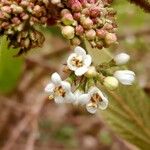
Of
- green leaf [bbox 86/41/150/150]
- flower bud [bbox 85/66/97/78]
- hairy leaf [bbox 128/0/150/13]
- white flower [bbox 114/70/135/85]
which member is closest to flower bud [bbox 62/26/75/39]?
flower bud [bbox 85/66/97/78]

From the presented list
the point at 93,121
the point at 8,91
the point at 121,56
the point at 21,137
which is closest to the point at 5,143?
the point at 21,137

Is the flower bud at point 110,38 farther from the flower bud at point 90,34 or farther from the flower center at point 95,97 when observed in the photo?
the flower center at point 95,97

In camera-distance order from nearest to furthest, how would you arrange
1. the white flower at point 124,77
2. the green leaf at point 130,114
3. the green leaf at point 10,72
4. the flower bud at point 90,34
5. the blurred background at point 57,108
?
the flower bud at point 90,34, the white flower at point 124,77, the green leaf at point 130,114, the green leaf at point 10,72, the blurred background at point 57,108

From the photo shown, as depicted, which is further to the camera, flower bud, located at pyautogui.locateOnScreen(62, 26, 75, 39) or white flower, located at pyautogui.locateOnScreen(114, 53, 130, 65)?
Answer: white flower, located at pyautogui.locateOnScreen(114, 53, 130, 65)

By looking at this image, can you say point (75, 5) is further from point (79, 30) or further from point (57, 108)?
point (57, 108)

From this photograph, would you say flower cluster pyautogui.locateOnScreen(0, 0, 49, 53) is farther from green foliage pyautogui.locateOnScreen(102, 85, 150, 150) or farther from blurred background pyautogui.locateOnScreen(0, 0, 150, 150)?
blurred background pyautogui.locateOnScreen(0, 0, 150, 150)

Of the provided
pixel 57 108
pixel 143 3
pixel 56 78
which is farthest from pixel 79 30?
pixel 57 108

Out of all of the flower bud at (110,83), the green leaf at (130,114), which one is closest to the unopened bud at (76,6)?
the flower bud at (110,83)

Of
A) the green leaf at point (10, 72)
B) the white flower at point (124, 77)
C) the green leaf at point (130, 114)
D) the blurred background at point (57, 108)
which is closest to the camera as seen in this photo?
the white flower at point (124, 77)
